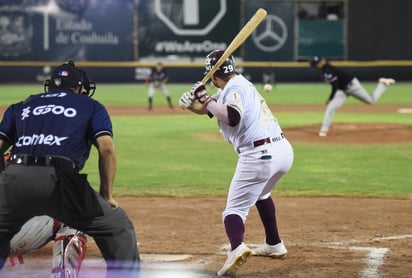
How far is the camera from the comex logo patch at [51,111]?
5.01 metres

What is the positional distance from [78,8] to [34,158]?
35.1m

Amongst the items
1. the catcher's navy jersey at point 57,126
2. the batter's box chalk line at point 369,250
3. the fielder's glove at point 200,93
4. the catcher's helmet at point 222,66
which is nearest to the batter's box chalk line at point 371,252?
the batter's box chalk line at point 369,250

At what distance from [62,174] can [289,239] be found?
3786mm

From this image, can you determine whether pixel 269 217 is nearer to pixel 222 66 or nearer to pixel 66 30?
pixel 222 66

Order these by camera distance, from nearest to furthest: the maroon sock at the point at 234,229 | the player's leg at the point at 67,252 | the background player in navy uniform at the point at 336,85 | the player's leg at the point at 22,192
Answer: the player's leg at the point at 22,192, the player's leg at the point at 67,252, the maroon sock at the point at 234,229, the background player in navy uniform at the point at 336,85

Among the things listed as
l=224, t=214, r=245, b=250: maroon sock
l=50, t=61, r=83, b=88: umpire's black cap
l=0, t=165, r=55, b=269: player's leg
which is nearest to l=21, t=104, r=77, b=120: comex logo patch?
l=50, t=61, r=83, b=88: umpire's black cap

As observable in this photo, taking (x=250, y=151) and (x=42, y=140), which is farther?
(x=250, y=151)

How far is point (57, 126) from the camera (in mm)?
4961

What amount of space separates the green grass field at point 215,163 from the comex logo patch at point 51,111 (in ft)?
19.6

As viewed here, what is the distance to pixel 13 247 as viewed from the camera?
17.6 feet

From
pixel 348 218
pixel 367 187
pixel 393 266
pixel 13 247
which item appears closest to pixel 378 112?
pixel 367 187

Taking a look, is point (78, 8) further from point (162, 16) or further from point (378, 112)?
point (378, 112)

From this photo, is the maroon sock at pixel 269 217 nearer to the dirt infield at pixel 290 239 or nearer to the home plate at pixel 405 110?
the dirt infield at pixel 290 239

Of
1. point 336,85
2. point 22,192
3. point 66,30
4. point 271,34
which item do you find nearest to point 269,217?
point 22,192
